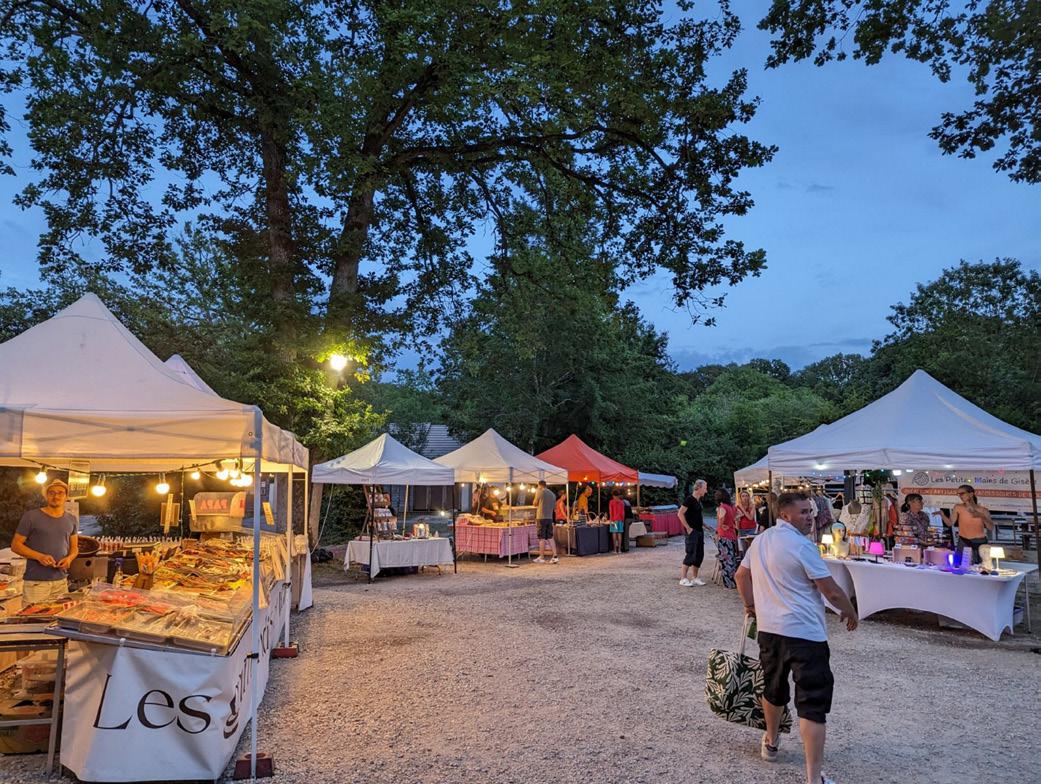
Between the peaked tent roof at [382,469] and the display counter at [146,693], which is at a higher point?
the peaked tent roof at [382,469]

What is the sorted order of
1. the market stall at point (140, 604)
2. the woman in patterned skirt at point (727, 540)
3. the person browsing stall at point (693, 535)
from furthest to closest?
the person browsing stall at point (693, 535), the woman in patterned skirt at point (727, 540), the market stall at point (140, 604)

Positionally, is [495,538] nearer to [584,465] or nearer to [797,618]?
[584,465]

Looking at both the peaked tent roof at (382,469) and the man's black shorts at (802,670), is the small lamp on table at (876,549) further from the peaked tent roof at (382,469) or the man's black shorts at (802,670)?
the peaked tent roof at (382,469)

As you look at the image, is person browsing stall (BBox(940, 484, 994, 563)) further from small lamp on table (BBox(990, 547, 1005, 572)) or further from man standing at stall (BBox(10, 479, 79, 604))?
man standing at stall (BBox(10, 479, 79, 604))

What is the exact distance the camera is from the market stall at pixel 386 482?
458 inches

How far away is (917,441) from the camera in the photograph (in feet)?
28.8

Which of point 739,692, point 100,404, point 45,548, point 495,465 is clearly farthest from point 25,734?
point 495,465

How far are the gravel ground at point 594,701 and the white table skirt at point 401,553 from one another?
2.94m

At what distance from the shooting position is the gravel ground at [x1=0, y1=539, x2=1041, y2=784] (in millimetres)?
3926

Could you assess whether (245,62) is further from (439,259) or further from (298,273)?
(439,259)

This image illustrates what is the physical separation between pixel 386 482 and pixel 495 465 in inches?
135

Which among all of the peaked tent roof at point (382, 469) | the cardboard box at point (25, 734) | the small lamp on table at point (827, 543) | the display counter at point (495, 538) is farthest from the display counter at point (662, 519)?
the cardboard box at point (25, 734)

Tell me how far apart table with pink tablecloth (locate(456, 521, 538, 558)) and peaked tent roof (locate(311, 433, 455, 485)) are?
2959 millimetres

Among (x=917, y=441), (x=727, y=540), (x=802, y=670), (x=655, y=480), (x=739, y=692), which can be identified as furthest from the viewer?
(x=655, y=480)
